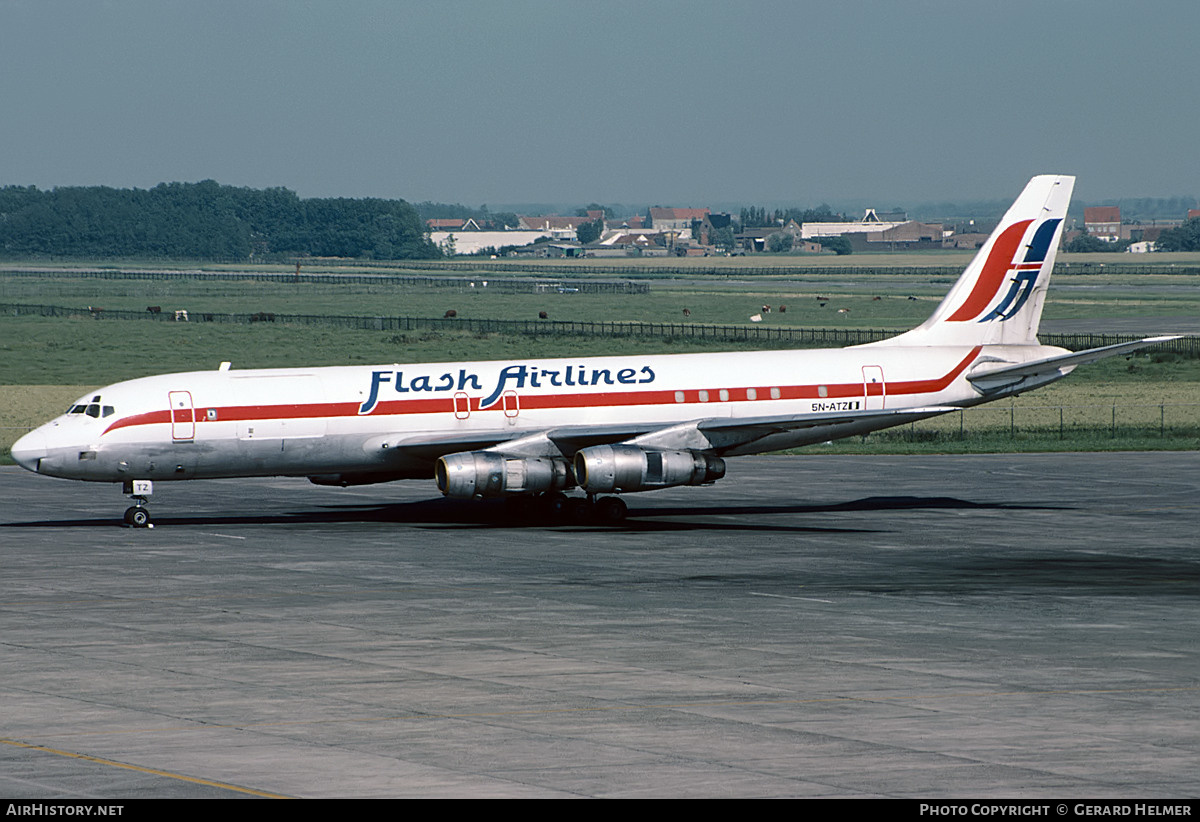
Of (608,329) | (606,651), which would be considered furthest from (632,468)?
(608,329)

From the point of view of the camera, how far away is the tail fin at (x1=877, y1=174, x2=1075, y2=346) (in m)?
56.8

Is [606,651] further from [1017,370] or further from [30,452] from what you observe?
[1017,370]

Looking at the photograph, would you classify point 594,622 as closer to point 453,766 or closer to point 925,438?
point 453,766

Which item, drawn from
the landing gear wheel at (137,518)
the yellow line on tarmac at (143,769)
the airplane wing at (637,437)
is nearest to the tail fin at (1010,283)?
the airplane wing at (637,437)

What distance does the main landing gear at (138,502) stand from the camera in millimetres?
48438

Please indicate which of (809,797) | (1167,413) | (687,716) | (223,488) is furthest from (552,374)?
(1167,413)

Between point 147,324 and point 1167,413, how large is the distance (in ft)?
364

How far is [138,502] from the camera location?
49.0 m

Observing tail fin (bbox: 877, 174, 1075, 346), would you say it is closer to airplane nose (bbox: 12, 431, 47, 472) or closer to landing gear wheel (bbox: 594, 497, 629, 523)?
landing gear wheel (bbox: 594, 497, 629, 523)

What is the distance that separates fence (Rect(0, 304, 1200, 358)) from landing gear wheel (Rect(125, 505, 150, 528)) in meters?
84.4

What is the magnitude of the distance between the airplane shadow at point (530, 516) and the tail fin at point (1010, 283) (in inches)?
219

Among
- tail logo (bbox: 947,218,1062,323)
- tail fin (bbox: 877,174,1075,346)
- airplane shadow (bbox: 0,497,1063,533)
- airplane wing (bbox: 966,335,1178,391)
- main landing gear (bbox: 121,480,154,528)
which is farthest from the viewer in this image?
tail logo (bbox: 947,218,1062,323)

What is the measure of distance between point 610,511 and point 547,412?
11.4ft

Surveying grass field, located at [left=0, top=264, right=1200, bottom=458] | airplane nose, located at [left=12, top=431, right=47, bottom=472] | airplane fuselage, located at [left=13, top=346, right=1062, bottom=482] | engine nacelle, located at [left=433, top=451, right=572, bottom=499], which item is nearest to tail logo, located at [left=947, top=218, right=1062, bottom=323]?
airplane fuselage, located at [left=13, top=346, right=1062, bottom=482]
